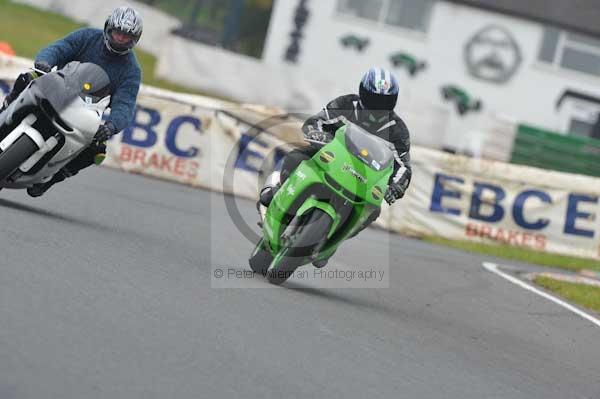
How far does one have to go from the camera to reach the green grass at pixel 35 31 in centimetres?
3588

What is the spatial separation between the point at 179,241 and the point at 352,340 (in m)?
4.08

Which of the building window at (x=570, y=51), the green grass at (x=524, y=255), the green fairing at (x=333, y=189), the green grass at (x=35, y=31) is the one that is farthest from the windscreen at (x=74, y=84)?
the building window at (x=570, y=51)

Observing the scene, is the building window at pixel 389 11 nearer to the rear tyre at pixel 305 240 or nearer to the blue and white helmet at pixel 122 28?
the blue and white helmet at pixel 122 28

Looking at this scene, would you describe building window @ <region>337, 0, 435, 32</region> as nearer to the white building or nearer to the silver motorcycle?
the white building

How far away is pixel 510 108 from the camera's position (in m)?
39.5

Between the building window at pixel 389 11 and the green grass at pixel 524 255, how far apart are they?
2073 centimetres

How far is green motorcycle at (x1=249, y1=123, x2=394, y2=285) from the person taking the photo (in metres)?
9.41

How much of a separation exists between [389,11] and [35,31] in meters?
10.8

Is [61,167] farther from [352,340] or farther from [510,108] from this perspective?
[510,108]

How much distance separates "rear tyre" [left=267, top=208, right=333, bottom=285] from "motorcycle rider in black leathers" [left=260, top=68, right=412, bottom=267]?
570mm

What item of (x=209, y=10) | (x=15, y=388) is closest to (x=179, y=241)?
(x=15, y=388)

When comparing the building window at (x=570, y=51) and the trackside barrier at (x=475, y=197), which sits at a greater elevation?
the building window at (x=570, y=51)

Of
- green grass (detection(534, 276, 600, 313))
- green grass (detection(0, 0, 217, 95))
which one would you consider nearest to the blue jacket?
green grass (detection(534, 276, 600, 313))

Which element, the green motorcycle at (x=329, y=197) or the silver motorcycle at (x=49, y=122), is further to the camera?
the silver motorcycle at (x=49, y=122)
